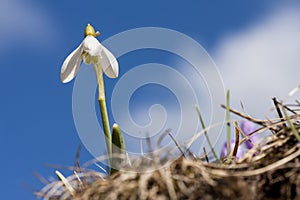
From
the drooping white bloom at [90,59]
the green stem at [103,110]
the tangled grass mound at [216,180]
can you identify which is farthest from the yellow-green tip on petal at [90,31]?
the tangled grass mound at [216,180]

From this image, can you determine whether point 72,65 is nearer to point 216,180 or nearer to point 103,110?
point 103,110

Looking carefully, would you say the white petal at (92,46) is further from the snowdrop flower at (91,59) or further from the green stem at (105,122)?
the green stem at (105,122)

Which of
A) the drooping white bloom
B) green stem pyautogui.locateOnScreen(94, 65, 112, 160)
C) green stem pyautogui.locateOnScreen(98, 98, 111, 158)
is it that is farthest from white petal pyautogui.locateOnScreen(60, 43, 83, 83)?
green stem pyautogui.locateOnScreen(98, 98, 111, 158)

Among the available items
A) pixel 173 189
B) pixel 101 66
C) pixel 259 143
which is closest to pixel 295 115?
pixel 259 143

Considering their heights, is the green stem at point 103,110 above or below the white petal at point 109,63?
below

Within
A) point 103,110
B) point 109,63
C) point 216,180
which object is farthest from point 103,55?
point 216,180

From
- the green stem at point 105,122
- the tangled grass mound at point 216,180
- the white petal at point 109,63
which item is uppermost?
the white petal at point 109,63
